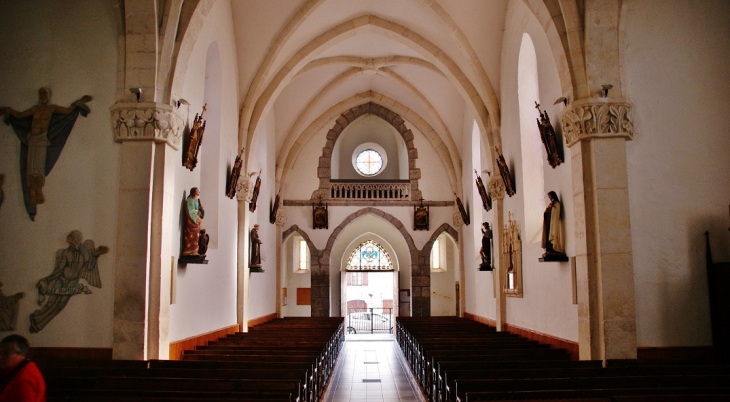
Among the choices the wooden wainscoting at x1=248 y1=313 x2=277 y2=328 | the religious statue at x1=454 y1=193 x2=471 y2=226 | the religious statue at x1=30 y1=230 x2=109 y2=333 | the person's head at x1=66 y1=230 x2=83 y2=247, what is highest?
the religious statue at x1=454 y1=193 x2=471 y2=226

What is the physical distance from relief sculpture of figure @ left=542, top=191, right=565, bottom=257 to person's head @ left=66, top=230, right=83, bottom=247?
6146 millimetres

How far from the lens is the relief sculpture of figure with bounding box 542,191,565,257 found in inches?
339

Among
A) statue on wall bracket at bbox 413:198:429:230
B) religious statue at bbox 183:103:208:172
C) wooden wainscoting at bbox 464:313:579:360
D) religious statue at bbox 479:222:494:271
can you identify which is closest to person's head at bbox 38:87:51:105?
religious statue at bbox 183:103:208:172

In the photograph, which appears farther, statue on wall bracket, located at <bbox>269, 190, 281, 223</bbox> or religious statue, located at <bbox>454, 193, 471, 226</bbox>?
statue on wall bracket, located at <bbox>269, 190, 281, 223</bbox>

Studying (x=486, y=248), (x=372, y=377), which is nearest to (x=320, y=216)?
(x=486, y=248)

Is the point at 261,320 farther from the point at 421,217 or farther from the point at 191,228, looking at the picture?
the point at 191,228

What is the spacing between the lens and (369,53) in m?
16.0

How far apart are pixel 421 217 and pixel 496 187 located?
6.53m

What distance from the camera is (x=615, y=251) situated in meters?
7.42

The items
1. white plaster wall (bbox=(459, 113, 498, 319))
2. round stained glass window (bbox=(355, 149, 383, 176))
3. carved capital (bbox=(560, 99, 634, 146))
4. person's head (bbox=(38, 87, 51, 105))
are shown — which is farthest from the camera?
round stained glass window (bbox=(355, 149, 383, 176))

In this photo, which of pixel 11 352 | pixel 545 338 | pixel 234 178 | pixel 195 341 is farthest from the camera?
pixel 234 178

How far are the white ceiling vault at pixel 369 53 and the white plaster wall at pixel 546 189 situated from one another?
0.58 meters

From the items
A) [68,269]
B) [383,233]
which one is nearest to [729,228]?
[68,269]

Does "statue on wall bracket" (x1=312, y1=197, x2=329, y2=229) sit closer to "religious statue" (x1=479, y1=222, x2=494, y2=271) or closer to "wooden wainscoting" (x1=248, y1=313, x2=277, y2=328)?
"wooden wainscoting" (x1=248, y1=313, x2=277, y2=328)
